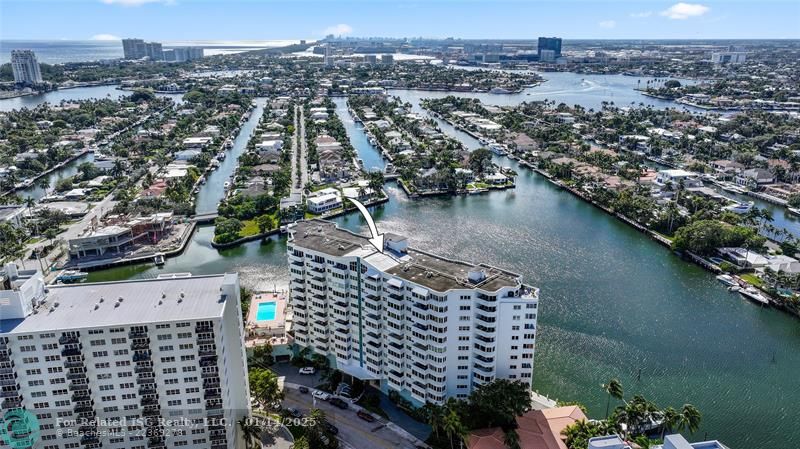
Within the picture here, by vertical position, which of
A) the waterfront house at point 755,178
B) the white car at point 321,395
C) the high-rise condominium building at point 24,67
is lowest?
the white car at point 321,395

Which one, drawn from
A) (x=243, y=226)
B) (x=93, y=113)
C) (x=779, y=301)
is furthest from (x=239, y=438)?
(x=93, y=113)

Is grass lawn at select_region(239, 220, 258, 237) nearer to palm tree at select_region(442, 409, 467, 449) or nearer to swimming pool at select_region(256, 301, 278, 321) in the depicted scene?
swimming pool at select_region(256, 301, 278, 321)

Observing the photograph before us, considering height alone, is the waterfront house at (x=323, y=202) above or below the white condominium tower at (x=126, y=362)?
below

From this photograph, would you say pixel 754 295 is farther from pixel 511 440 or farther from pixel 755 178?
pixel 755 178

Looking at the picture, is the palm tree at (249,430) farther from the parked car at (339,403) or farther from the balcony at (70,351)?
the balcony at (70,351)

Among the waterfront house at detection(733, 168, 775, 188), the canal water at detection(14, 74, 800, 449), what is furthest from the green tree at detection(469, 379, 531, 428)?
the waterfront house at detection(733, 168, 775, 188)

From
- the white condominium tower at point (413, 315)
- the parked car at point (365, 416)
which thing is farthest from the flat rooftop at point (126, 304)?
the parked car at point (365, 416)

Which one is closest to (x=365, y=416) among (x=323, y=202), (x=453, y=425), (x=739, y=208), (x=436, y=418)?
(x=436, y=418)
